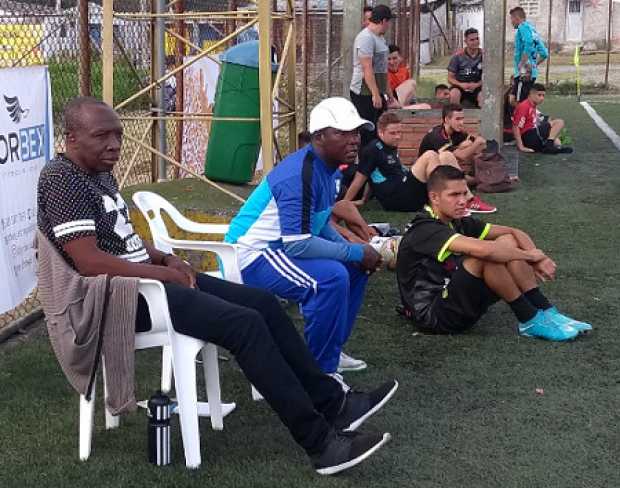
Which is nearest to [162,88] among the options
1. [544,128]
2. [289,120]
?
[289,120]

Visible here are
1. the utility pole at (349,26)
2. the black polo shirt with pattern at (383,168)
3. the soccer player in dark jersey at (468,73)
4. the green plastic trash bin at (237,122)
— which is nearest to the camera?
the green plastic trash bin at (237,122)

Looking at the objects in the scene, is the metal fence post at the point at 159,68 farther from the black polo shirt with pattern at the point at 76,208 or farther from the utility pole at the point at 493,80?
the utility pole at the point at 493,80

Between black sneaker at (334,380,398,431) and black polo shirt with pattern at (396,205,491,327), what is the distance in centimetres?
130

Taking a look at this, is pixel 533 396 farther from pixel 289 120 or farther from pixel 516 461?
pixel 289 120

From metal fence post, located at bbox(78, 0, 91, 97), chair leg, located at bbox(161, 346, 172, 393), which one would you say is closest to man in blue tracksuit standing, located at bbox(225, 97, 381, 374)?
chair leg, located at bbox(161, 346, 172, 393)

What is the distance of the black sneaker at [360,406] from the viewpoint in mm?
4332

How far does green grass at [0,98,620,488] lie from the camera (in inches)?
157

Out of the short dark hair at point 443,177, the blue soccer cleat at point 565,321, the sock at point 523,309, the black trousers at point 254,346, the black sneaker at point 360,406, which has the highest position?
the short dark hair at point 443,177

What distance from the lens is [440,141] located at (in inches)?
423

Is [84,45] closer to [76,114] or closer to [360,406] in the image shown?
[76,114]

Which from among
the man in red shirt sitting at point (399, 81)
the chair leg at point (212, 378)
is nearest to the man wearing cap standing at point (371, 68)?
the man in red shirt sitting at point (399, 81)

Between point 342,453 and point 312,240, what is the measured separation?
3.92 feet

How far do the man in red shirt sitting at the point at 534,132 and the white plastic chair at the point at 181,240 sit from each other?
9.87 meters

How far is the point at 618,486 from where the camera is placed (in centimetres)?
390
